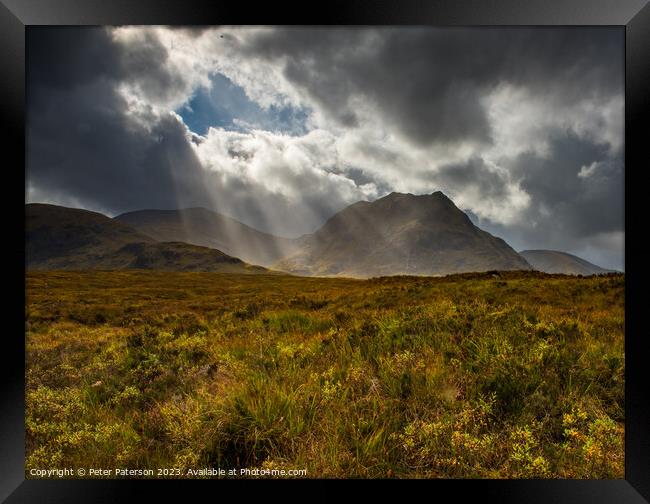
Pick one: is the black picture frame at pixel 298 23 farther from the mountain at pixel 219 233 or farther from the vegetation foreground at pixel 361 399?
the mountain at pixel 219 233

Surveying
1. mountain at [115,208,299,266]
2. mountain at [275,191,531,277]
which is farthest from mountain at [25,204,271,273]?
mountain at [275,191,531,277]

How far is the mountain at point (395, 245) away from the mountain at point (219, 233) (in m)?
0.49

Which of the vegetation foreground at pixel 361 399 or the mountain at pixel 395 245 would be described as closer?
the vegetation foreground at pixel 361 399

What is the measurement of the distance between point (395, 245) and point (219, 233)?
16.3 ft

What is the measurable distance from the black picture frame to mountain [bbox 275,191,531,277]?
2.58m

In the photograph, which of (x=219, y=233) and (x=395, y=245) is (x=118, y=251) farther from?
(x=395, y=245)

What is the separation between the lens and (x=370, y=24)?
329cm

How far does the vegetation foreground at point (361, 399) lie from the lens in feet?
9.28

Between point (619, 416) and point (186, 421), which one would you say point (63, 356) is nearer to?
point (186, 421)

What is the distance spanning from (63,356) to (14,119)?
359cm

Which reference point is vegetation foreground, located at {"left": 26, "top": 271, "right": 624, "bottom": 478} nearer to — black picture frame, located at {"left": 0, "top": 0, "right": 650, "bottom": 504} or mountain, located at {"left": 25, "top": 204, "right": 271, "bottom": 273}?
black picture frame, located at {"left": 0, "top": 0, "right": 650, "bottom": 504}

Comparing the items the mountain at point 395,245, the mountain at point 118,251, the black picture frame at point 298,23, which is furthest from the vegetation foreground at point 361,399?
the mountain at point 395,245

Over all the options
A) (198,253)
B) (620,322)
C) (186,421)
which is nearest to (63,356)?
(186,421)

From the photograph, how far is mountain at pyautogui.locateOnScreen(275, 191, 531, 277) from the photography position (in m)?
6.42
